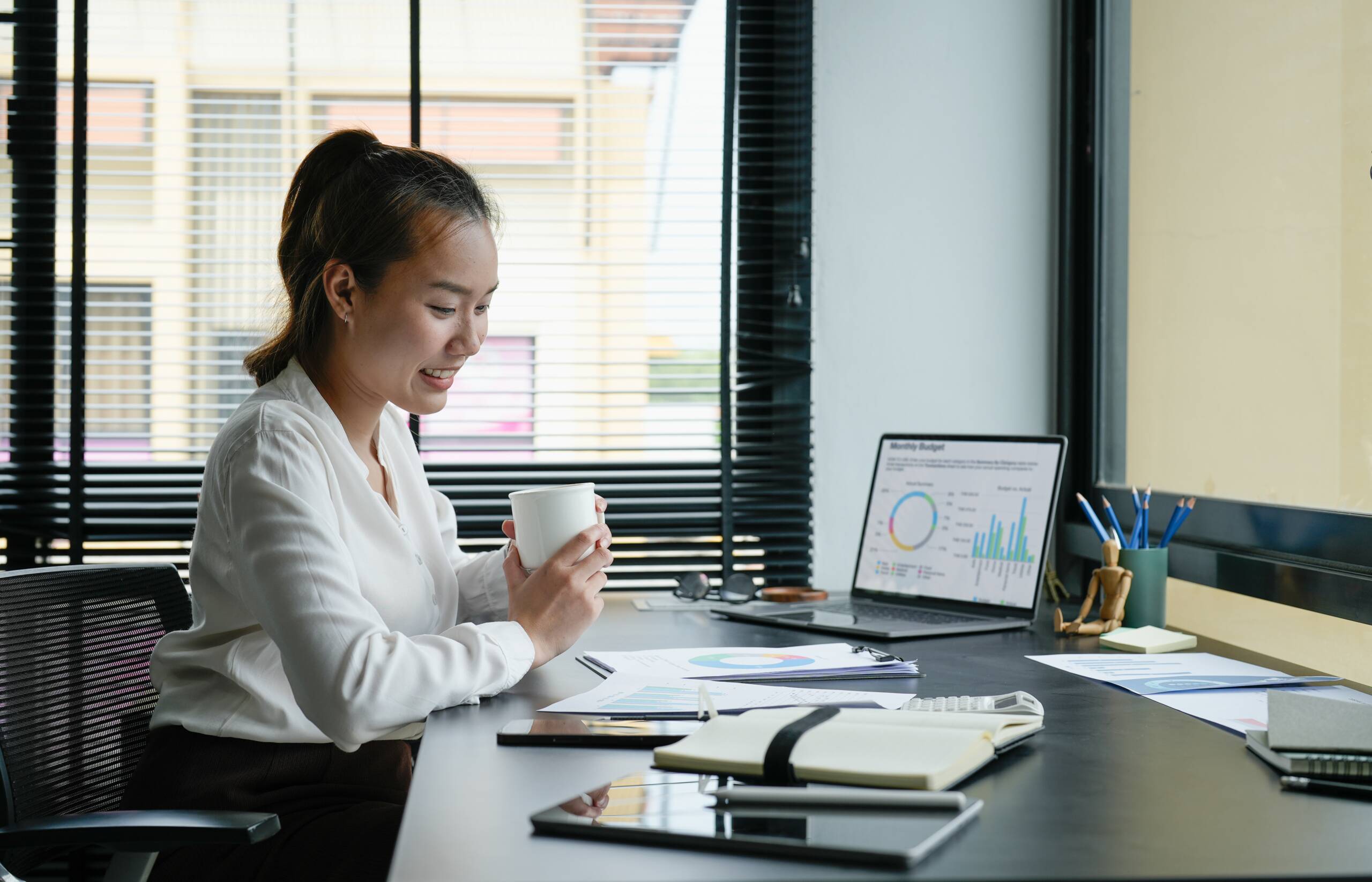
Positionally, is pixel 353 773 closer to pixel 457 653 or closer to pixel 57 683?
pixel 457 653

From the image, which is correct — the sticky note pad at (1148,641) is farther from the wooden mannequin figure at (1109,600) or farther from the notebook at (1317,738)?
the notebook at (1317,738)

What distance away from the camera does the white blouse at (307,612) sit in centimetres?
113

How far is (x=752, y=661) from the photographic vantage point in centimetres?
141

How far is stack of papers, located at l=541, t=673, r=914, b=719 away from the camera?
1.13 meters

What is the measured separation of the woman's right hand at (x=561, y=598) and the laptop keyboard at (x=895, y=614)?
22.6 inches

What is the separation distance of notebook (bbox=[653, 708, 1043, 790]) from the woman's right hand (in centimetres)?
42

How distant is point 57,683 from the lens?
4.44 ft

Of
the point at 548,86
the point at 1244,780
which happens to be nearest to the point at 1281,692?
the point at 1244,780

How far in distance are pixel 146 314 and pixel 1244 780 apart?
222cm

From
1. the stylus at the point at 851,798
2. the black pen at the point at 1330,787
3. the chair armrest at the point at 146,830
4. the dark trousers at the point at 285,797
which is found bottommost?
the dark trousers at the point at 285,797

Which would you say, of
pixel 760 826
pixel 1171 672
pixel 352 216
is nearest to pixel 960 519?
pixel 1171 672

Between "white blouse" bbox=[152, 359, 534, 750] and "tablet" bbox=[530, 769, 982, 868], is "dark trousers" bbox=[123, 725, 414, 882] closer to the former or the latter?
"white blouse" bbox=[152, 359, 534, 750]

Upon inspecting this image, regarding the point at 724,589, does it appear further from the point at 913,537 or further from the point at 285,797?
the point at 285,797

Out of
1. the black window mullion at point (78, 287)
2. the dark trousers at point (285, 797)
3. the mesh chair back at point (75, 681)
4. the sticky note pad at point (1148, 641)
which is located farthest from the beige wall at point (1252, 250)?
the black window mullion at point (78, 287)
